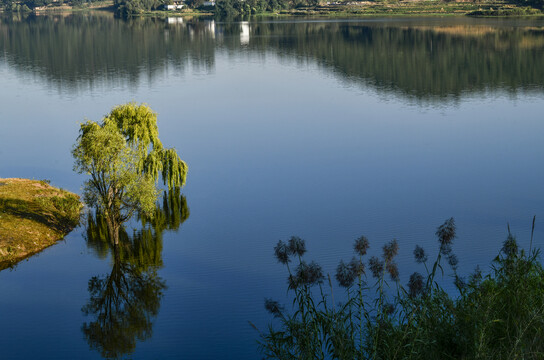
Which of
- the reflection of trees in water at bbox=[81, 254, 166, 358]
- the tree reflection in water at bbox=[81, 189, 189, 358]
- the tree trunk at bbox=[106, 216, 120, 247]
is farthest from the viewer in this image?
the tree trunk at bbox=[106, 216, 120, 247]

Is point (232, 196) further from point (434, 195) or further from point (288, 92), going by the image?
point (288, 92)

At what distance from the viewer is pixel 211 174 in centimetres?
4738

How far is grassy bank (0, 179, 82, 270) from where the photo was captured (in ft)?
111

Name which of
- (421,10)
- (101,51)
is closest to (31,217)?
(101,51)

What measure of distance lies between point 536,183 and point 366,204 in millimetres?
12534

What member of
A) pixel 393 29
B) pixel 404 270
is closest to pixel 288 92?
pixel 404 270

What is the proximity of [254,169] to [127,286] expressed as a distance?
64.8 feet

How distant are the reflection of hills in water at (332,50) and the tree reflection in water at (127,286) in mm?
46789

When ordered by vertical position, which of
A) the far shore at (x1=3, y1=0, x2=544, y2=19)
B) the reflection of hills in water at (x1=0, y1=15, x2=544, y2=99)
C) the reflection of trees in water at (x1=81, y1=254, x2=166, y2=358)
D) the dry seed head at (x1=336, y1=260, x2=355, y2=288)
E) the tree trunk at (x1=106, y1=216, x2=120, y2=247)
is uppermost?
the far shore at (x1=3, y1=0, x2=544, y2=19)

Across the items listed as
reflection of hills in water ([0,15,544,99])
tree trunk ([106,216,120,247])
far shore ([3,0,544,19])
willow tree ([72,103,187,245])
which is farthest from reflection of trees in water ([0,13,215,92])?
tree trunk ([106,216,120,247])

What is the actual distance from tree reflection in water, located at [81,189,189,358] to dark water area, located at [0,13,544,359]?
0.10 meters

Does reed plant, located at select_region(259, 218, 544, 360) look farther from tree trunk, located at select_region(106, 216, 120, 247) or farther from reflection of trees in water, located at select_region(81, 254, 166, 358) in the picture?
tree trunk, located at select_region(106, 216, 120, 247)

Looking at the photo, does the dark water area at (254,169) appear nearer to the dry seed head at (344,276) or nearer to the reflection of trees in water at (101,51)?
the reflection of trees in water at (101,51)

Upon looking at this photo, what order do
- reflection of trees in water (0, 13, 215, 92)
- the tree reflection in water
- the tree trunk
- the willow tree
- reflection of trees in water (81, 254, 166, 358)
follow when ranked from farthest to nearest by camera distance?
1. reflection of trees in water (0, 13, 215, 92)
2. the tree trunk
3. the willow tree
4. the tree reflection in water
5. reflection of trees in water (81, 254, 166, 358)
